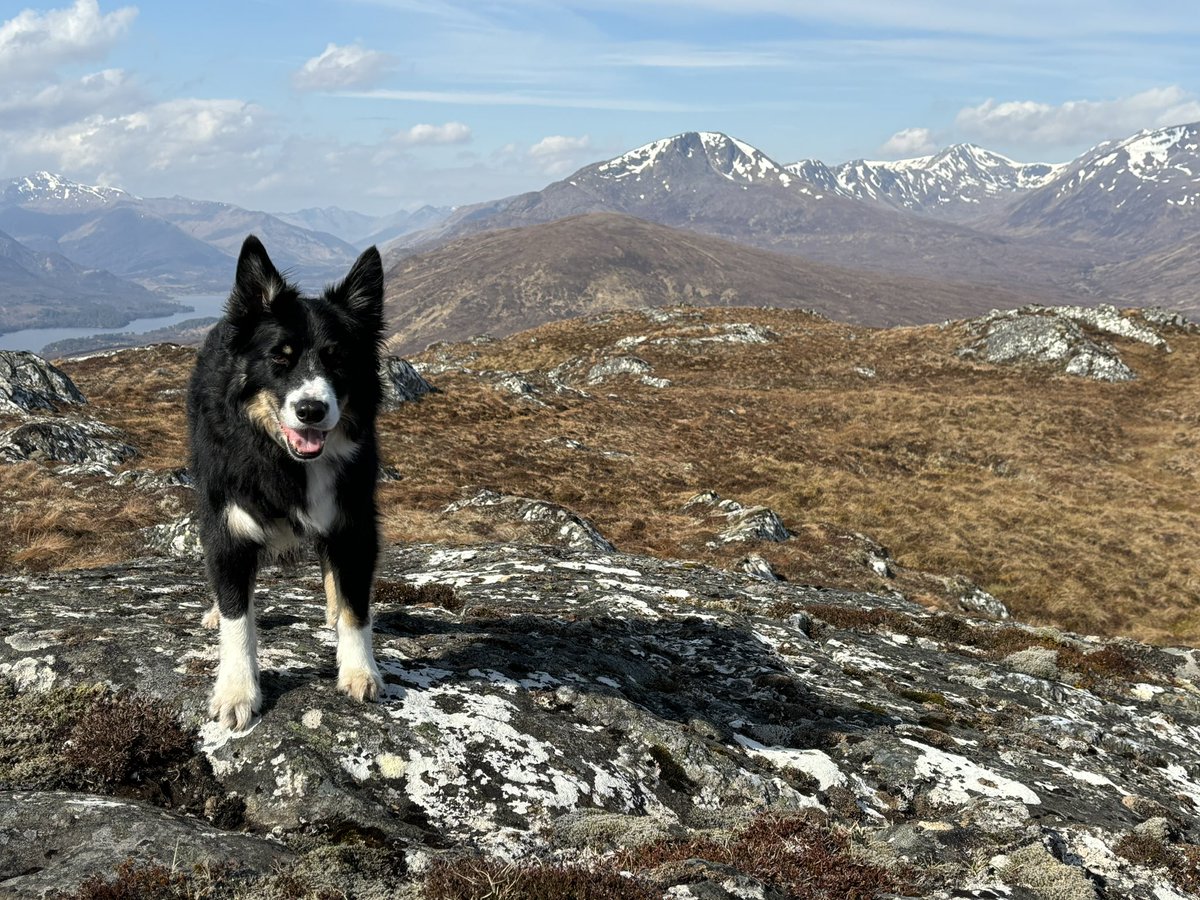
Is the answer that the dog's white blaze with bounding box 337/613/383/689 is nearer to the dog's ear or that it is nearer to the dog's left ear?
the dog's left ear

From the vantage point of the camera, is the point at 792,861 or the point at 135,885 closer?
the point at 135,885

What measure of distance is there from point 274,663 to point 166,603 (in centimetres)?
384

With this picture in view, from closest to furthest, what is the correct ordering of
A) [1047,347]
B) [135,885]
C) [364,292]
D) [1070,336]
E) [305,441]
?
[135,885], [305,441], [364,292], [1070,336], [1047,347]

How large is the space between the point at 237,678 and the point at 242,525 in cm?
123

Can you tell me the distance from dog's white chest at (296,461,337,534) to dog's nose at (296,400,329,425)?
824 millimetres

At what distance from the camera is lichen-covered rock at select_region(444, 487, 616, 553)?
920 inches

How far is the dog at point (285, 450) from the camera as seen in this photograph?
591 cm

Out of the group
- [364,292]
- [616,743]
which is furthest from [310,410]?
Result: [616,743]

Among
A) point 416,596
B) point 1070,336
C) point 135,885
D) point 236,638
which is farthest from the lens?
point 1070,336

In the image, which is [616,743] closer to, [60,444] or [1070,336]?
[60,444]

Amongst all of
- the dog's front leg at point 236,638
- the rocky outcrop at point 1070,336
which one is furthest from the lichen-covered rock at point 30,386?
the rocky outcrop at point 1070,336

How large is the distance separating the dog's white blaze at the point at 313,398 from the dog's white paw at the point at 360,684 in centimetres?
224

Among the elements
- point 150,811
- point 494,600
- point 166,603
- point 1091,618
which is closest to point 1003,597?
point 1091,618

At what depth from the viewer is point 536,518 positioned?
80.0ft
